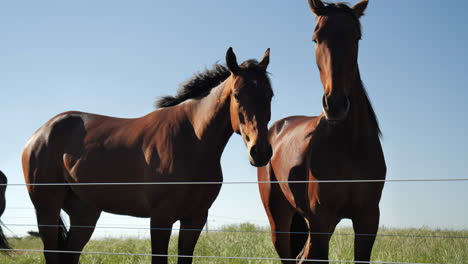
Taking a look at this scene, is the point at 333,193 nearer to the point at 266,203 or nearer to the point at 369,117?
the point at 369,117

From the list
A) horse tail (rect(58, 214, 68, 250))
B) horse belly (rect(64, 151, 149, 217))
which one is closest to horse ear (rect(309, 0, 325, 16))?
horse belly (rect(64, 151, 149, 217))

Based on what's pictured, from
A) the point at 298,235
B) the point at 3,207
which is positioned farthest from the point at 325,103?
the point at 3,207

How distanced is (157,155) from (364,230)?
2.15 metres

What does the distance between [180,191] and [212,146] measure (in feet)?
1.84

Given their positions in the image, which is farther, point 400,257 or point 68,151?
point 400,257

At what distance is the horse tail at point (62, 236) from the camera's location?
6.28 meters

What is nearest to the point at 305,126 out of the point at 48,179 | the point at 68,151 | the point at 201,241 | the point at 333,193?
the point at 333,193

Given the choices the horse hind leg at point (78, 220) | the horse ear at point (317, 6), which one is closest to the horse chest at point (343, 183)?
the horse ear at point (317, 6)

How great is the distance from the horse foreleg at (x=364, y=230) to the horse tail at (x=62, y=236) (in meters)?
3.84

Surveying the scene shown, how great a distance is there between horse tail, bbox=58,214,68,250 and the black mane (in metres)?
2.36

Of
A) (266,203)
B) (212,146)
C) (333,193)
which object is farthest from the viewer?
(266,203)

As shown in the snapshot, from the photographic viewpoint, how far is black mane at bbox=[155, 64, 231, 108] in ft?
17.7

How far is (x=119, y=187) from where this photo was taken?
17.1 ft

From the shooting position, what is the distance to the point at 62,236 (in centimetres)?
632
